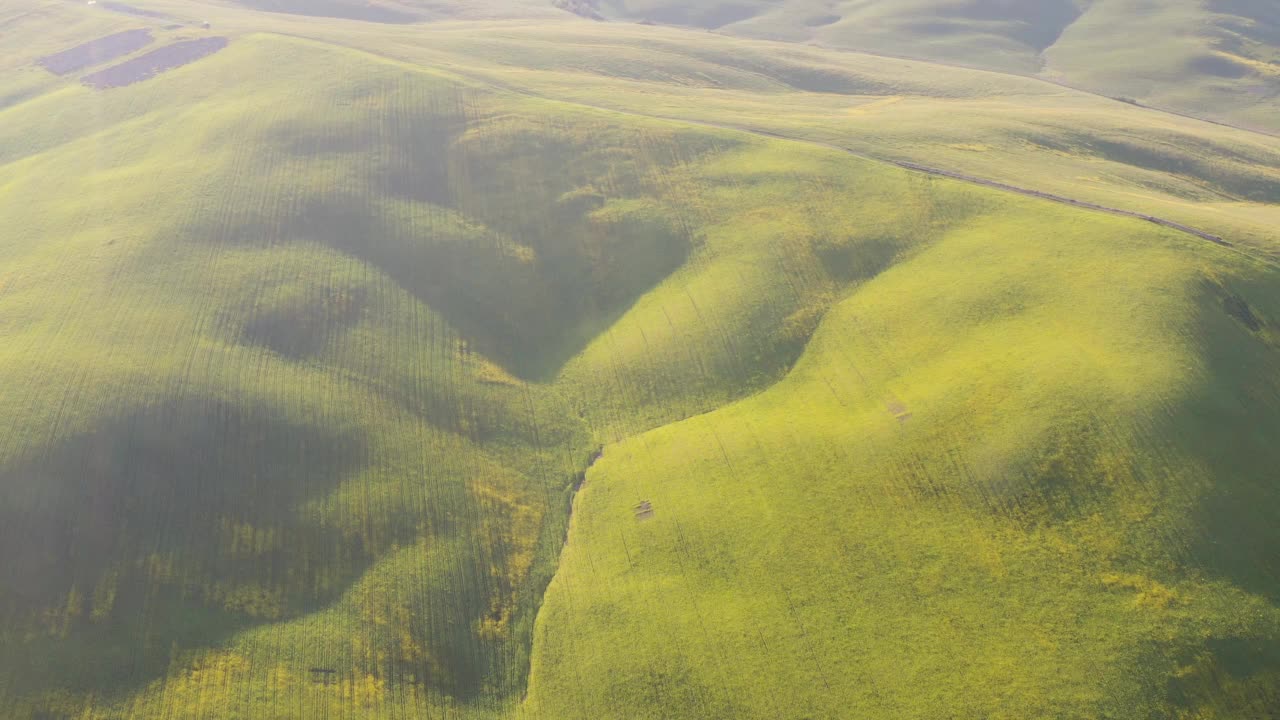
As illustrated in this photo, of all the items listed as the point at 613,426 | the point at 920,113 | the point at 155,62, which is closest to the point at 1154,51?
the point at 920,113

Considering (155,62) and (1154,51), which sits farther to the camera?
(1154,51)

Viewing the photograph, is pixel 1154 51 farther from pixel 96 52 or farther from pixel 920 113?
pixel 96 52

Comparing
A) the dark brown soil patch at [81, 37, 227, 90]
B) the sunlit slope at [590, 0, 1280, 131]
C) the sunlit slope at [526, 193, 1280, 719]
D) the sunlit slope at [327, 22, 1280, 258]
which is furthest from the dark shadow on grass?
the sunlit slope at [590, 0, 1280, 131]

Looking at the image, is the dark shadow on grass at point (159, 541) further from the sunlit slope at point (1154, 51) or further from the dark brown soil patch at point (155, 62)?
the sunlit slope at point (1154, 51)

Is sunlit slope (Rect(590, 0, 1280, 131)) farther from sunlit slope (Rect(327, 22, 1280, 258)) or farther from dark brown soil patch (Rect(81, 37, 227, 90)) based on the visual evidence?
dark brown soil patch (Rect(81, 37, 227, 90))

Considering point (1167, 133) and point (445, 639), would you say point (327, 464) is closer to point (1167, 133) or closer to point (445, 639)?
point (445, 639)

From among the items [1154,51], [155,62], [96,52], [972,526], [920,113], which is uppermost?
[155,62]
